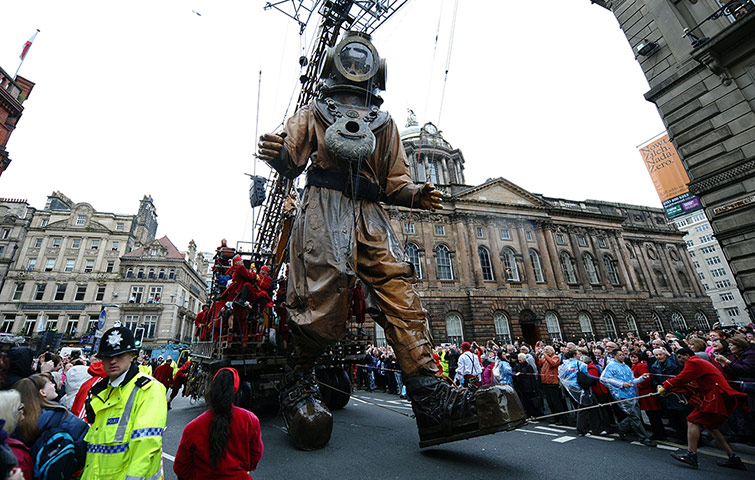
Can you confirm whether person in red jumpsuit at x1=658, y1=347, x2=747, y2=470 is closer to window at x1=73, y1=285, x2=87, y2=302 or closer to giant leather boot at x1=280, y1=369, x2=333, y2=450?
giant leather boot at x1=280, y1=369, x2=333, y2=450

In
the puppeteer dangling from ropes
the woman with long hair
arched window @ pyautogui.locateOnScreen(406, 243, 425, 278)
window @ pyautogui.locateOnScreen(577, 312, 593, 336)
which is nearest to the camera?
the woman with long hair

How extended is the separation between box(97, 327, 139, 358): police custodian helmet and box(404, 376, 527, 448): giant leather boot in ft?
6.80

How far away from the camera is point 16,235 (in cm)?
3494

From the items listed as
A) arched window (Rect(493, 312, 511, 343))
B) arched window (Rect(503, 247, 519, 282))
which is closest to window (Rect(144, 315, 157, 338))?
arched window (Rect(493, 312, 511, 343))

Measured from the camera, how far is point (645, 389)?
5.47m

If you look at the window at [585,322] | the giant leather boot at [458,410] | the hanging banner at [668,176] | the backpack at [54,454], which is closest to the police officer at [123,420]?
the backpack at [54,454]

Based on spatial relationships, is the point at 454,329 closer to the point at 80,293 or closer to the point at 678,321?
the point at 678,321

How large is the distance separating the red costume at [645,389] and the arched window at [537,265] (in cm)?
2114

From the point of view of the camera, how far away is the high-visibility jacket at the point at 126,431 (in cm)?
178

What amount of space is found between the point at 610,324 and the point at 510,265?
10175 millimetres

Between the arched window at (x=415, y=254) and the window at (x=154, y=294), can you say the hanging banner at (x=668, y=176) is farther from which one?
the window at (x=154, y=294)

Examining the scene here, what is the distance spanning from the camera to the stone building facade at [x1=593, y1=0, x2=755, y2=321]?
310 inches

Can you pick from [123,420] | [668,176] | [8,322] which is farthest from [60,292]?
[668,176]

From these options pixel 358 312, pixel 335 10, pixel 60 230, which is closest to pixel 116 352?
pixel 358 312
